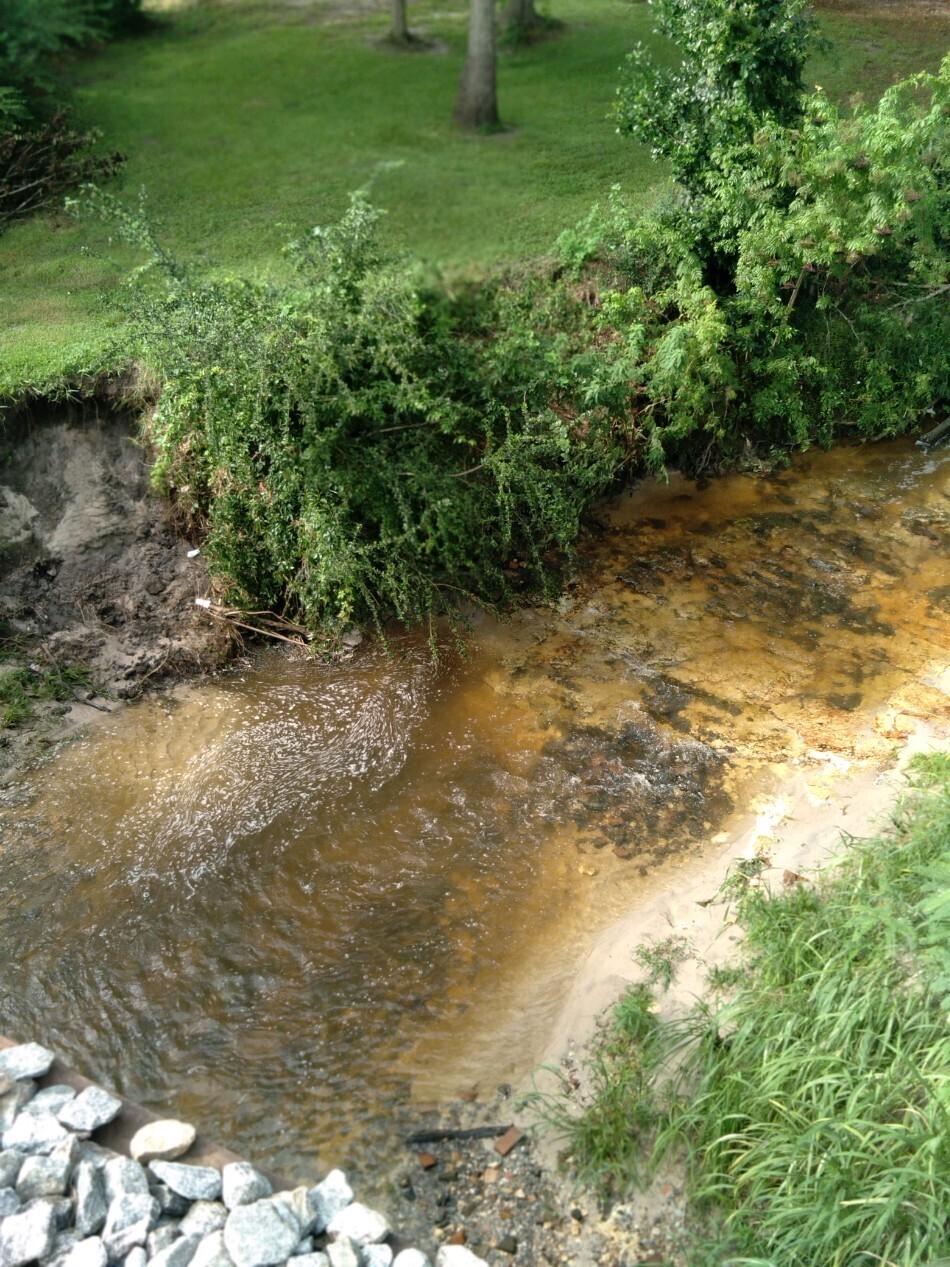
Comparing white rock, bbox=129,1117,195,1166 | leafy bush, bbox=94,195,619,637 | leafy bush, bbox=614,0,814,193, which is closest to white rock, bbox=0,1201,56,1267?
white rock, bbox=129,1117,195,1166

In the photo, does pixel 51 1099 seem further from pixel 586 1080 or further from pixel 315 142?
pixel 315 142

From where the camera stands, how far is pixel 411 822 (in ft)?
17.1

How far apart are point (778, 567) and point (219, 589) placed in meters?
3.77

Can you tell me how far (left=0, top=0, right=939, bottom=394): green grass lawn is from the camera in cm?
746

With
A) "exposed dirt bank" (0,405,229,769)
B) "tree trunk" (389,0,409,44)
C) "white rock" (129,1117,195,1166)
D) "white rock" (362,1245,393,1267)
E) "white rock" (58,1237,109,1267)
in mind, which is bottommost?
"white rock" (362,1245,393,1267)

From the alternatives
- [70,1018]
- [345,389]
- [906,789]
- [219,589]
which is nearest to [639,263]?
[345,389]

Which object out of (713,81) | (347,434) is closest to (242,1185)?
(347,434)

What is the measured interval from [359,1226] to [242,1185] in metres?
0.42

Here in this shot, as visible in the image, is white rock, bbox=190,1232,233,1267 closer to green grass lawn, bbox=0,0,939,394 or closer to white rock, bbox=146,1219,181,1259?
white rock, bbox=146,1219,181,1259

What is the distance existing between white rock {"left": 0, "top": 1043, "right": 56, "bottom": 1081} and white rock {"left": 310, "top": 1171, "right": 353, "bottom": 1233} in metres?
1.13

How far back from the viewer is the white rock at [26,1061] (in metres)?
3.77

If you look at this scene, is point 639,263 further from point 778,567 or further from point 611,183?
point 778,567

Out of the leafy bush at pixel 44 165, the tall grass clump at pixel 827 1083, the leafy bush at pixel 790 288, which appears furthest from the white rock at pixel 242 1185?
the leafy bush at pixel 44 165

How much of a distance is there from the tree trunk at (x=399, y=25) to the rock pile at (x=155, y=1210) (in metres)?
11.1
